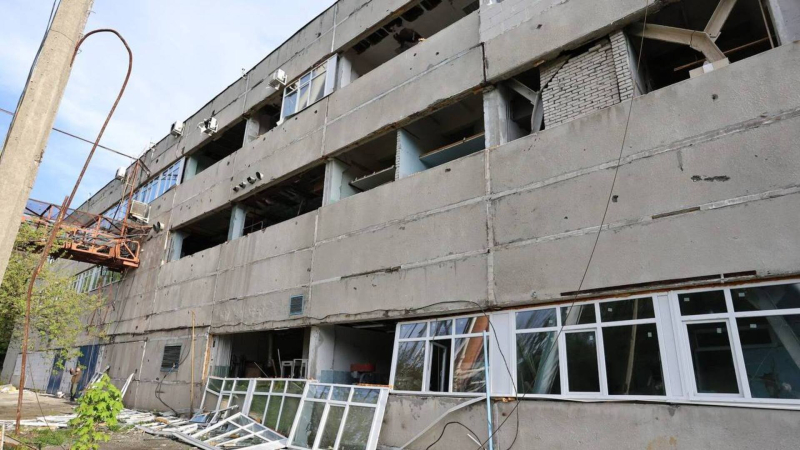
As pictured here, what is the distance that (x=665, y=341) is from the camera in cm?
575

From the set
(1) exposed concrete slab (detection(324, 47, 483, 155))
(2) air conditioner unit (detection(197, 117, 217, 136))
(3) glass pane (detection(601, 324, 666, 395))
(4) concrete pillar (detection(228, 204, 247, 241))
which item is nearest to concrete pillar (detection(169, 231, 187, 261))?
(2) air conditioner unit (detection(197, 117, 217, 136))

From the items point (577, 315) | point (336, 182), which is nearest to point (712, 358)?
point (577, 315)

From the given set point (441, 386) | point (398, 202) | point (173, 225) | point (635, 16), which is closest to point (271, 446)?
point (441, 386)

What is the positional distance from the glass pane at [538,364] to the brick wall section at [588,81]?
11.9ft

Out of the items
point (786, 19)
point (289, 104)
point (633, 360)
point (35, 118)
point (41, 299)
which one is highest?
point (289, 104)

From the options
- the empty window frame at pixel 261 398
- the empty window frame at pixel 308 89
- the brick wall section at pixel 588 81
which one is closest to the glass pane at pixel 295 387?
the empty window frame at pixel 261 398

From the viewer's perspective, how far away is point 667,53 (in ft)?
27.8

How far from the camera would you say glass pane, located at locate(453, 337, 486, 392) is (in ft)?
23.9

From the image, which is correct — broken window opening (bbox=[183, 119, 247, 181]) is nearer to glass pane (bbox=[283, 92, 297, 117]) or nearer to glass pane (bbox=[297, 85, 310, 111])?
glass pane (bbox=[283, 92, 297, 117])

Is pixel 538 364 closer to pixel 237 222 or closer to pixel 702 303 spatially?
pixel 702 303

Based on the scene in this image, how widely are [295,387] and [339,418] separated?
179cm

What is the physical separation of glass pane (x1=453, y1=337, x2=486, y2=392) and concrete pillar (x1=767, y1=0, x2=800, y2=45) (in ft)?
19.4

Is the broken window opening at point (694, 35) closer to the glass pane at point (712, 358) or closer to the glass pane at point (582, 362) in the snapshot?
the glass pane at point (712, 358)

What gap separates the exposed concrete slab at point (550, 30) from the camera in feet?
24.3
